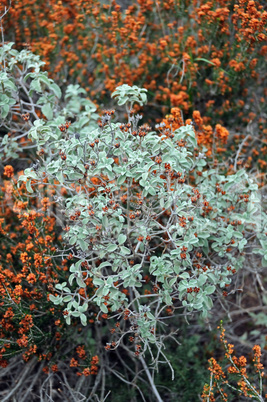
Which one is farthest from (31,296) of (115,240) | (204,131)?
(204,131)

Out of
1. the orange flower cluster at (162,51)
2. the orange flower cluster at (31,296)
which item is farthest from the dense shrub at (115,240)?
the orange flower cluster at (162,51)

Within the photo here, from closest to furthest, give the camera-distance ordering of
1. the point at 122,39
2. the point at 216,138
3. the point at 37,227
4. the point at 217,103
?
1. the point at 37,227
2. the point at 216,138
3. the point at 122,39
4. the point at 217,103

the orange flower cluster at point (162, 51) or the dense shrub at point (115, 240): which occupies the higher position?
the orange flower cluster at point (162, 51)

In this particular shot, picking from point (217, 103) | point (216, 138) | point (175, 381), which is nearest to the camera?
point (175, 381)

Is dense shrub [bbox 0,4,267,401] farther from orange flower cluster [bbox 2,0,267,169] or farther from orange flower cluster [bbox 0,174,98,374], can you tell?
orange flower cluster [bbox 2,0,267,169]

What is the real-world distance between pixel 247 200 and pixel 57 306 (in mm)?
1212

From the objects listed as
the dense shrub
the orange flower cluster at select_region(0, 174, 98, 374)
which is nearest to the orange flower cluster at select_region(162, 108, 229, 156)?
the dense shrub

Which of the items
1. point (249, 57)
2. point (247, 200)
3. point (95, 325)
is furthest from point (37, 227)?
point (249, 57)

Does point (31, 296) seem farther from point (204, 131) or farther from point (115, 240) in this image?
point (204, 131)

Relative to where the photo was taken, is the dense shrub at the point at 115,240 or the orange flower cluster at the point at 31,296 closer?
the dense shrub at the point at 115,240

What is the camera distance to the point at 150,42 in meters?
3.71

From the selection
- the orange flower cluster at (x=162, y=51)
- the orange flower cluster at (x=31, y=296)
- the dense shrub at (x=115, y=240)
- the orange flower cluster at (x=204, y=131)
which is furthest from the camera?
the orange flower cluster at (x=162, y=51)

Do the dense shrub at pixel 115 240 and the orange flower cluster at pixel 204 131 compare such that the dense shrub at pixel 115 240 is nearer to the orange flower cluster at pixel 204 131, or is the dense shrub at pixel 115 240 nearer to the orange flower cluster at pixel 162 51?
the orange flower cluster at pixel 204 131

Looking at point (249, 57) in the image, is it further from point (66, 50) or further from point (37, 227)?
point (37, 227)
